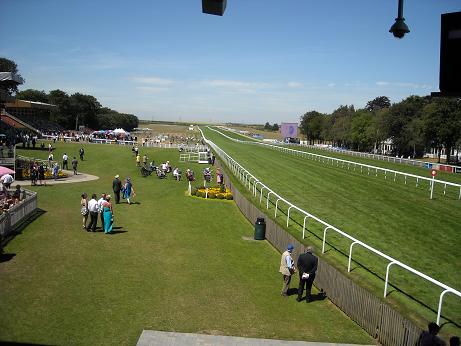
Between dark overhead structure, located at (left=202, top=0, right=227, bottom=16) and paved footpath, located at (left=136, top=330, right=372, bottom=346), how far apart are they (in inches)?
223

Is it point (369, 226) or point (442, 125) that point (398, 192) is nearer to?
point (369, 226)

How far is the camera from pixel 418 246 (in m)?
13.9

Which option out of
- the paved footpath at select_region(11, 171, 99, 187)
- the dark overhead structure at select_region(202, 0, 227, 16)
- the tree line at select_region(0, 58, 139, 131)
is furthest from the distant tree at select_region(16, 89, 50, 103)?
the dark overhead structure at select_region(202, 0, 227, 16)

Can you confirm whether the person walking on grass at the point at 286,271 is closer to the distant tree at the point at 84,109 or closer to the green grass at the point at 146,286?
the green grass at the point at 146,286

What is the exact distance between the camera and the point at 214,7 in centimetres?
454

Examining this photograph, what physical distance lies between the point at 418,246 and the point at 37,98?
11270 centimetres

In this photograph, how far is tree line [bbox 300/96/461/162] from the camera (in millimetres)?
60500

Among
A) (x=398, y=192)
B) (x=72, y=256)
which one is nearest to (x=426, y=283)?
(x=72, y=256)

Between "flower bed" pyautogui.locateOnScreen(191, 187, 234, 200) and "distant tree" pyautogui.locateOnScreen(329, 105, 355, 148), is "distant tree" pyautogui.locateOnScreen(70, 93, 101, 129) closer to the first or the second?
"distant tree" pyautogui.locateOnScreen(329, 105, 355, 148)

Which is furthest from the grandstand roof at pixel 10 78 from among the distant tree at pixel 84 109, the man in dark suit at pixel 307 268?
the distant tree at pixel 84 109

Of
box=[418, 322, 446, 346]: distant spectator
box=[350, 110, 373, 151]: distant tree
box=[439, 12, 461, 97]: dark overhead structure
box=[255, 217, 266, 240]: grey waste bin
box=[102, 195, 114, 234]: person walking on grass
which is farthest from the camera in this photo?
box=[350, 110, 373, 151]: distant tree

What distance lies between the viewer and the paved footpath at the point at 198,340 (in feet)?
Answer: 25.6

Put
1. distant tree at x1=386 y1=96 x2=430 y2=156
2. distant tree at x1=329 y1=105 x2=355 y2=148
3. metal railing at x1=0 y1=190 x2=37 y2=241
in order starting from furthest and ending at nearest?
distant tree at x1=329 y1=105 x2=355 y2=148
distant tree at x1=386 y1=96 x2=430 y2=156
metal railing at x1=0 y1=190 x2=37 y2=241

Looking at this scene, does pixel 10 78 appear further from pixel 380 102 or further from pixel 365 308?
pixel 380 102
